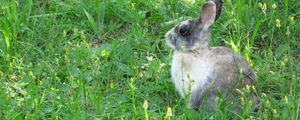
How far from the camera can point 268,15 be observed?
6555 mm

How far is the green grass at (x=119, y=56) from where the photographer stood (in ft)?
17.1

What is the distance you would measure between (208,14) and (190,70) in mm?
411

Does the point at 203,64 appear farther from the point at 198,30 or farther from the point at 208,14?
the point at 208,14

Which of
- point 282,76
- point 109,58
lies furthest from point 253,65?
point 109,58

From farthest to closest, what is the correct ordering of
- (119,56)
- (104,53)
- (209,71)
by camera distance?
1. (119,56)
2. (104,53)
3. (209,71)

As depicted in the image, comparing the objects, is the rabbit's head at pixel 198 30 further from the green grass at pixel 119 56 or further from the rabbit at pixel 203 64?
Answer: the green grass at pixel 119 56

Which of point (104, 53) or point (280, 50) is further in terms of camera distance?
point (280, 50)

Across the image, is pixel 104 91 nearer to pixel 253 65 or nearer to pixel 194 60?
pixel 194 60

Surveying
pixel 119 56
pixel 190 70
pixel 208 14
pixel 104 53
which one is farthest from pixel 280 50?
pixel 104 53

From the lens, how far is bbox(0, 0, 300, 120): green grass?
522cm

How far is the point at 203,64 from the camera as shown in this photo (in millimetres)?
5371

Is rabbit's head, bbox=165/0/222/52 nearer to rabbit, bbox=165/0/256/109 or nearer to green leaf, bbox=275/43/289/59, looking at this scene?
rabbit, bbox=165/0/256/109

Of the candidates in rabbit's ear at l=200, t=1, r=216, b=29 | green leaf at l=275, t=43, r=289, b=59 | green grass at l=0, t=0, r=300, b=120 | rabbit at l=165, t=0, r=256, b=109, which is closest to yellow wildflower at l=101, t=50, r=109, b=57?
green grass at l=0, t=0, r=300, b=120

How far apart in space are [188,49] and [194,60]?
116 mm
